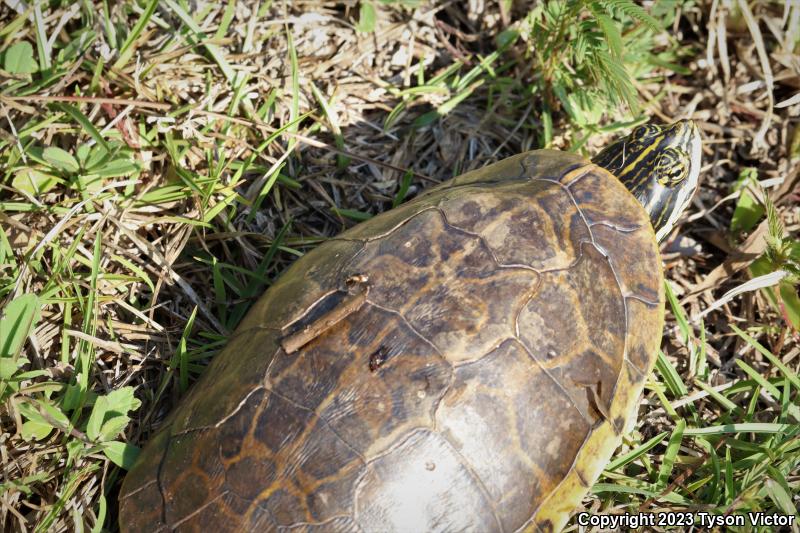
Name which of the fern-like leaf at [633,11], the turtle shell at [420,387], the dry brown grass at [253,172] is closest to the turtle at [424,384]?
the turtle shell at [420,387]

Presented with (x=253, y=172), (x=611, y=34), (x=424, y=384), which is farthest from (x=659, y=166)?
(x=253, y=172)

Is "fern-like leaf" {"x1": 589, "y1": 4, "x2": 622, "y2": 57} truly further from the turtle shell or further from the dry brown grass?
the turtle shell

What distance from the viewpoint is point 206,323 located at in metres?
2.82

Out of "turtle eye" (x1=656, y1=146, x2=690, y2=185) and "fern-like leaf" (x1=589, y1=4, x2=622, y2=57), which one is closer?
"fern-like leaf" (x1=589, y1=4, x2=622, y2=57)

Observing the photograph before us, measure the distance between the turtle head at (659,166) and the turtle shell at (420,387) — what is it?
0.73 meters

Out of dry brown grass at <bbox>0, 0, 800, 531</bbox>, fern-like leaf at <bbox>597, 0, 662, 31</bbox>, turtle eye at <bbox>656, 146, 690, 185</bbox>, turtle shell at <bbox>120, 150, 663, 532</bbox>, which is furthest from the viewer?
turtle eye at <bbox>656, 146, 690, 185</bbox>

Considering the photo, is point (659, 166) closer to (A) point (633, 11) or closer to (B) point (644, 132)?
(B) point (644, 132)

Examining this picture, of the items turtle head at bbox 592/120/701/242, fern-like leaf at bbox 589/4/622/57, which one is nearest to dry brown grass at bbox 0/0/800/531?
turtle head at bbox 592/120/701/242

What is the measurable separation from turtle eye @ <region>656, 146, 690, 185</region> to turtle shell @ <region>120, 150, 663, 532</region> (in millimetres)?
790

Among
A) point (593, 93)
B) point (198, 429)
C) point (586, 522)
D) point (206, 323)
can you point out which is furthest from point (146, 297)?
point (593, 93)

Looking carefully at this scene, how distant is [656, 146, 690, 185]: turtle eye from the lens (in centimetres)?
301

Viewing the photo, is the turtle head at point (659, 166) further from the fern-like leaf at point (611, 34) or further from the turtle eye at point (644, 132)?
the fern-like leaf at point (611, 34)

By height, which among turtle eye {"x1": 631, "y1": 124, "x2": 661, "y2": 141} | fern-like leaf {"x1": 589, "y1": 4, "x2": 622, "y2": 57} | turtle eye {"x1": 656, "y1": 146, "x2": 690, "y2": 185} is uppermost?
fern-like leaf {"x1": 589, "y1": 4, "x2": 622, "y2": 57}

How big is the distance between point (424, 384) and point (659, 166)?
1747mm
